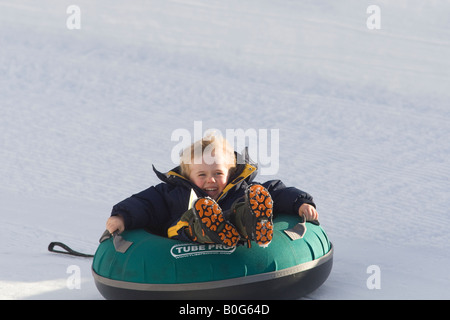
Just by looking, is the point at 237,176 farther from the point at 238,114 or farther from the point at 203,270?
the point at 238,114

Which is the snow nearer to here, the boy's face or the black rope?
the black rope

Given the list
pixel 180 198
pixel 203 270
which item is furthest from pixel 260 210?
pixel 180 198

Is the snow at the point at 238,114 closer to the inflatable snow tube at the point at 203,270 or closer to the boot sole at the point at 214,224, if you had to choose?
the inflatable snow tube at the point at 203,270

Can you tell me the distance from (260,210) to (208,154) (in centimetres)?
57

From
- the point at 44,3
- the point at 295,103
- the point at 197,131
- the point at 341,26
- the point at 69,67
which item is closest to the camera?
the point at 197,131

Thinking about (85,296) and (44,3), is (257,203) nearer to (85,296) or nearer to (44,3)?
(85,296)

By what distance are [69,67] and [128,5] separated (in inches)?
150

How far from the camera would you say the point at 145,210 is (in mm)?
3148

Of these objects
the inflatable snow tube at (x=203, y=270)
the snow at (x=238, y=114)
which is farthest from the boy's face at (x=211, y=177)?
the snow at (x=238, y=114)

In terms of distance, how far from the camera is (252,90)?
318 inches

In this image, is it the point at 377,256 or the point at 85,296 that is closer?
the point at 85,296

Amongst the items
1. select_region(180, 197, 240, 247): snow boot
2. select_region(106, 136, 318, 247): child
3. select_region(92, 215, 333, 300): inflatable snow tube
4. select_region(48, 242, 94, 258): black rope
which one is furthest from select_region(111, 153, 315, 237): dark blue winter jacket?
select_region(48, 242, 94, 258): black rope

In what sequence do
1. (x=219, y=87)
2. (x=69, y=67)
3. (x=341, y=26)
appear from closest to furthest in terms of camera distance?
1. (x=219, y=87)
2. (x=69, y=67)
3. (x=341, y=26)
